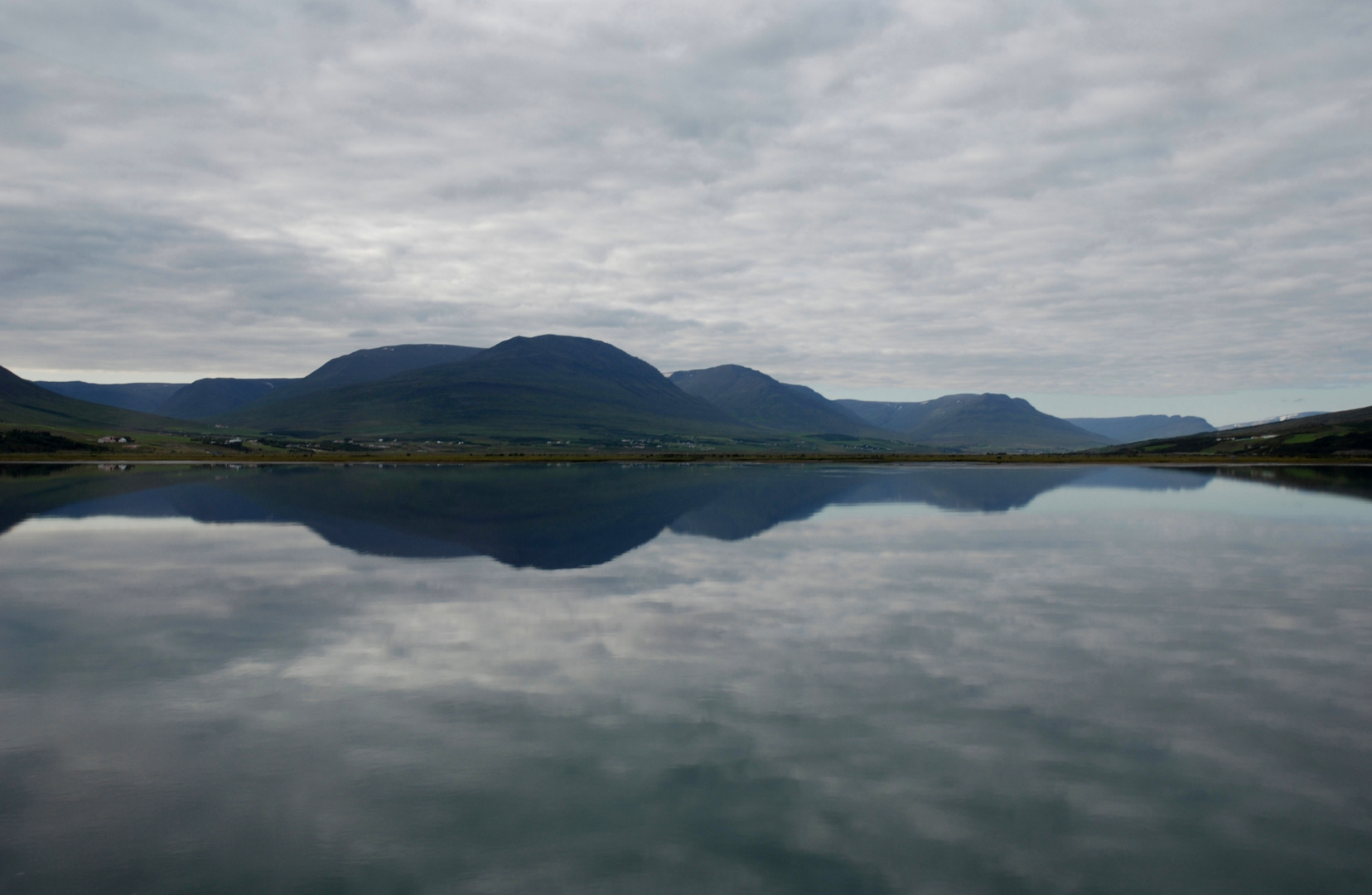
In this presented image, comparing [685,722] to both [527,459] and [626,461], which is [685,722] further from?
[626,461]

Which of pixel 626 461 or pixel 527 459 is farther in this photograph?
pixel 626 461

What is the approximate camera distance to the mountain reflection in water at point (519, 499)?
40625 mm

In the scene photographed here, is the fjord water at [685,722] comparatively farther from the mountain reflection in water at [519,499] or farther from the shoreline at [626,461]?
the shoreline at [626,461]

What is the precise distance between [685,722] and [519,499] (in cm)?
5069

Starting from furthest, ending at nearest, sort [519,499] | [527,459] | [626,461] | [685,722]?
1. [626,461]
2. [527,459]
3. [519,499]
4. [685,722]

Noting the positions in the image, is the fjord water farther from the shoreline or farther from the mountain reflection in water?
the shoreline

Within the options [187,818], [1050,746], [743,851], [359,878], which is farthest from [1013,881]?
[187,818]

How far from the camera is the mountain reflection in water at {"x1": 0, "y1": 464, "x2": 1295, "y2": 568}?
4062 centimetres

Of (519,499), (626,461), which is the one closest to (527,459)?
(626,461)

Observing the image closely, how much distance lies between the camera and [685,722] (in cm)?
1459

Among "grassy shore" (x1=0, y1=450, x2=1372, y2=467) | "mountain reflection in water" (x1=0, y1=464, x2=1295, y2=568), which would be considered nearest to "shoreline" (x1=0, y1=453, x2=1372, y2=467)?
"grassy shore" (x1=0, y1=450, x2=1372, y2=467)

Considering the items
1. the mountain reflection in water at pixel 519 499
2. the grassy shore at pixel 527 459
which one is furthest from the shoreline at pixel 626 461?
the mountain reflection in water at pixel 519 499

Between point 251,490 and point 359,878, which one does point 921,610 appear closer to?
point 359,878

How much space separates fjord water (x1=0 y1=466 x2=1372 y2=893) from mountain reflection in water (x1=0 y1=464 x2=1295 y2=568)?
512cm
